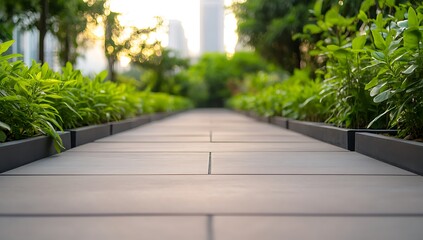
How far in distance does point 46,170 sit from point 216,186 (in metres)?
1.64

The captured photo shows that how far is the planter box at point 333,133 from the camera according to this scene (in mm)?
5668

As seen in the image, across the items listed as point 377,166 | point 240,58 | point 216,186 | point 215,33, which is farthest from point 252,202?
point 215,33

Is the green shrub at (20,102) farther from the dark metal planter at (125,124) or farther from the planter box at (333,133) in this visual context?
the dark metal planter at (125,124)

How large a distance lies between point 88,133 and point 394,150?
170 inches

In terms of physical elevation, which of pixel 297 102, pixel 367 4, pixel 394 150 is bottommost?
pixel 394 150

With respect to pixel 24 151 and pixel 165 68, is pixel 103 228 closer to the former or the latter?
pixel 24 151

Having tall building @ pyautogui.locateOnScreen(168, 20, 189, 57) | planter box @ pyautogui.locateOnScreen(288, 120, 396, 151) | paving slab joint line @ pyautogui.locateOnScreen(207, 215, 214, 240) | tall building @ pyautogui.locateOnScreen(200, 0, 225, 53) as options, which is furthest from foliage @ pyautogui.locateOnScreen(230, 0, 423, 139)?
tall building @ pyautogui.locateOnScreen(200, 0, 225, 53)

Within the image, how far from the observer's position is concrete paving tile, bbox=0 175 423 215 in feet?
8.71

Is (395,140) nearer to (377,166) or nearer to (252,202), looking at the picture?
(377,166)

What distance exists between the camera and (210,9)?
157 metres

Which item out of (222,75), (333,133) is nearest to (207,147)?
(333,133)

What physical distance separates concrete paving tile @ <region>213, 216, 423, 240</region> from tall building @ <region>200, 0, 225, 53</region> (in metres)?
149

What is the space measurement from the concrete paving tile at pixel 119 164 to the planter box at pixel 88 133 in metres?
0.75

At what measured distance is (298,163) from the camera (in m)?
4.54
